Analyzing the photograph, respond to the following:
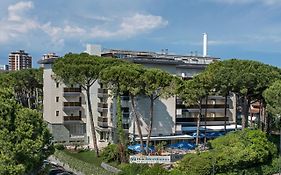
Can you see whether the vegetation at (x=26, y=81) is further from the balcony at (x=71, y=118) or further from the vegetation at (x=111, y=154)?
the vegetation at (x=111, y=154)

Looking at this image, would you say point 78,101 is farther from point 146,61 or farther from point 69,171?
point 69,171

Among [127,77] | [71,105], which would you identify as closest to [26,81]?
[71,105]

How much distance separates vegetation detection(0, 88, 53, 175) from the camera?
2209 cm

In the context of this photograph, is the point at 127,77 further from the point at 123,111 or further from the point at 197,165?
the point at 197,165

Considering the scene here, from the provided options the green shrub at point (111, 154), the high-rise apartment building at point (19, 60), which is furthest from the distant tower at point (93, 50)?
the high-rise apartment building at point (19, 60)

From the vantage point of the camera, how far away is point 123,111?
5078cm

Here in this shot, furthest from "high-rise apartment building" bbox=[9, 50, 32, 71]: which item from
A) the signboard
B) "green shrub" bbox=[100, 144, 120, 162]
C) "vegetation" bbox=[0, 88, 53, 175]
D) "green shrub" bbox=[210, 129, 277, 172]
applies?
"vegetation" bbox=[0, 88, 53, 175]

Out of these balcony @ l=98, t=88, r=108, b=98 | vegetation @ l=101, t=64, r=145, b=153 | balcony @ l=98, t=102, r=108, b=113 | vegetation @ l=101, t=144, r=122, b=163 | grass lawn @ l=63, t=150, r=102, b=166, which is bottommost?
grass lawn @ l=63, t=150, r=102, b=166

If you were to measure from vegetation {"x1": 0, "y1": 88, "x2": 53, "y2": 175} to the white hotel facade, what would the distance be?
2742cm

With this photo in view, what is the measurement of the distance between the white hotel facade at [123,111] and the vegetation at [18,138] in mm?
27416

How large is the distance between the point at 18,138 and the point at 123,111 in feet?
93.2

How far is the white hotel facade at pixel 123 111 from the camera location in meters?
51.9

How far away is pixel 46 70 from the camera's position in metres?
62.4

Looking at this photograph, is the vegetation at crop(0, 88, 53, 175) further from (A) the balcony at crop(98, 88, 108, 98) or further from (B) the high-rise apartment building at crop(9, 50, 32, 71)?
(B) the high-rise apartment building at crop(9, 50, 32, 71)
